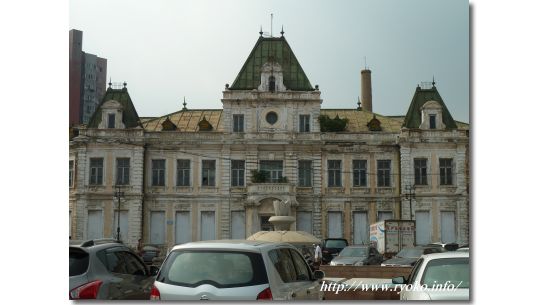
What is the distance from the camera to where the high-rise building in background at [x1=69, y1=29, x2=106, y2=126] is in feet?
31.8

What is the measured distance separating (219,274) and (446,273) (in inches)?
99.3

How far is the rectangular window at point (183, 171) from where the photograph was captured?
16.4 meters

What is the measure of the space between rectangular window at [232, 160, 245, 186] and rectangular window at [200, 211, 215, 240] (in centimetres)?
102

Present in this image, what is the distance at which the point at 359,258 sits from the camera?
15.0 m

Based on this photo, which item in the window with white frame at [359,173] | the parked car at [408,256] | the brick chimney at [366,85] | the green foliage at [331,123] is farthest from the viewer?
the window with white frame at [359,173]

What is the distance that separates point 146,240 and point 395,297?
9.34 metres

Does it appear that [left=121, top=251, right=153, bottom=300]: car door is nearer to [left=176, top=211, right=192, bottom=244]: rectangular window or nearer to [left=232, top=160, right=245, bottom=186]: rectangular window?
[left=176, top=211, right=192, bottom=244]: rectangular window

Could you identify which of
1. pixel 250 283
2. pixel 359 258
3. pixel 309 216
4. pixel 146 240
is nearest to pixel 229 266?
pixel 250 283

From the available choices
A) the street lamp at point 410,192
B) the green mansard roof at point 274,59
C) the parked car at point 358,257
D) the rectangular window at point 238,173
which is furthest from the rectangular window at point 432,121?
the rectangular window at point 238,173

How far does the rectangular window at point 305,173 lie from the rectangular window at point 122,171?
15.8 ft

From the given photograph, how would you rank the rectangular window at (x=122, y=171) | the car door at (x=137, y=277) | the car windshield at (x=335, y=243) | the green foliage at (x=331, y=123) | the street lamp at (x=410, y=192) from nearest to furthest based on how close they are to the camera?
the car door at (x=137, y=277) < the rectangular window at (x=122, y=171) < the green foliage at (x=331, y=123) < the street lamp at (x=410, y=192) < the car windshield at (x=335, y=243)

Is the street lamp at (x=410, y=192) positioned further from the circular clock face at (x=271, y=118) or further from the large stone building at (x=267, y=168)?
the circular clock face at (x=271, y=118)

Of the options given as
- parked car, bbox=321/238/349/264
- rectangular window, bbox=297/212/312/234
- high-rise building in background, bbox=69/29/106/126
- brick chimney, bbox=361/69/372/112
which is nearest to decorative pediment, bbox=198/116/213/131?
high-rise building in background, bbox=69/29/106/126

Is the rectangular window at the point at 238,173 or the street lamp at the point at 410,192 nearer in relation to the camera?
the street lamp at the point at 410,192
